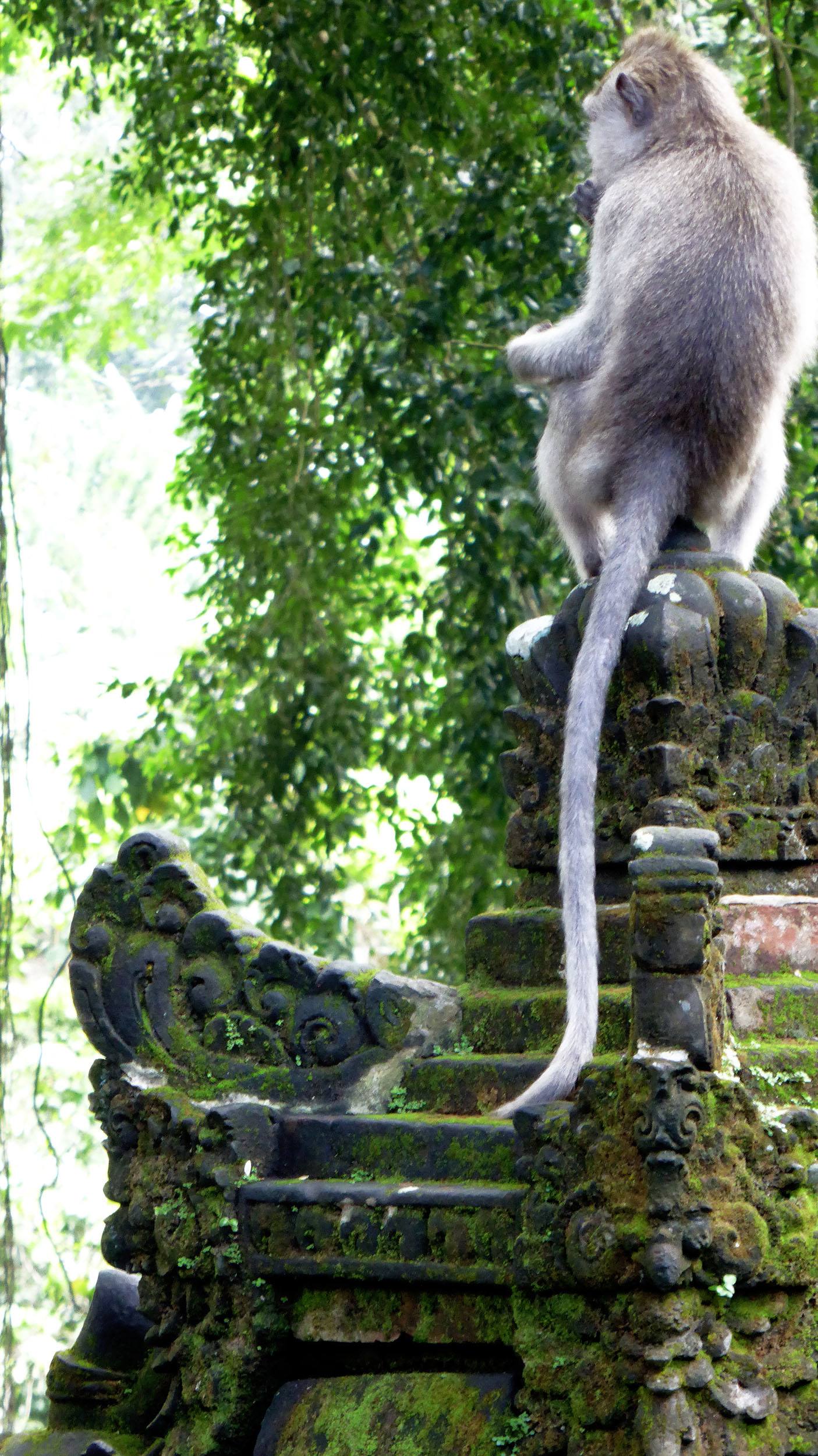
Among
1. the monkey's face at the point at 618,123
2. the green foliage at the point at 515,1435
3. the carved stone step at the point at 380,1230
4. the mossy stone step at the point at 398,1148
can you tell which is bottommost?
the green foliage at the point at 515,1435

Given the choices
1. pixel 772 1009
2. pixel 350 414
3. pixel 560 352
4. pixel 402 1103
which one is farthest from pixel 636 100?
pixel 350 414

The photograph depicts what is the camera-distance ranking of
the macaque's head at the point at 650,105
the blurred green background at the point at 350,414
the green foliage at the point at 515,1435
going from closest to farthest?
the green foliage at the point at 515,1435 → the macaque's head at the point at 650,105 → the blurred green background at the point at 350,414

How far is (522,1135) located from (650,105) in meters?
2.81

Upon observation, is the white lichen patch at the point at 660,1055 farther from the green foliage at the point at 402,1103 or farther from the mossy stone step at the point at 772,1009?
the green foliage at the point at 402,1103

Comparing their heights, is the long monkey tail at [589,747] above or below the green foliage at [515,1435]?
above

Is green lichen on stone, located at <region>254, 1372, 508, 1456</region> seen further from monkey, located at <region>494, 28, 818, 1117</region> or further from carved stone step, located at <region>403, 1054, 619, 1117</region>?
monkey, located at <region>494, 28, 818, 1117</region>

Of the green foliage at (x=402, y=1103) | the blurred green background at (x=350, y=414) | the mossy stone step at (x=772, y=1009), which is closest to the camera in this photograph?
the mossy stone step at (x=772, y=1009)

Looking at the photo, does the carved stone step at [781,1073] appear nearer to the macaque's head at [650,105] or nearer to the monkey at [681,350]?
the monkey at [681,350]

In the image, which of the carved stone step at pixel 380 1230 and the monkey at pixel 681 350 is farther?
the monkey at pixel 681 350

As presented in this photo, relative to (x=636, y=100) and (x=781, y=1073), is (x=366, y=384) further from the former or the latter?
(x=781, y=1073)

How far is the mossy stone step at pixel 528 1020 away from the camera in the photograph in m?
3.43

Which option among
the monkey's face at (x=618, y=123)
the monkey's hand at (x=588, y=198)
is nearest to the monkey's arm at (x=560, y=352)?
the monkey's hand at (x=588, y=198)

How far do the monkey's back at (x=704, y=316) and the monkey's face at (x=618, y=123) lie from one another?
33 centimetres

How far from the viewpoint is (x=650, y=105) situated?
4.60 meters
